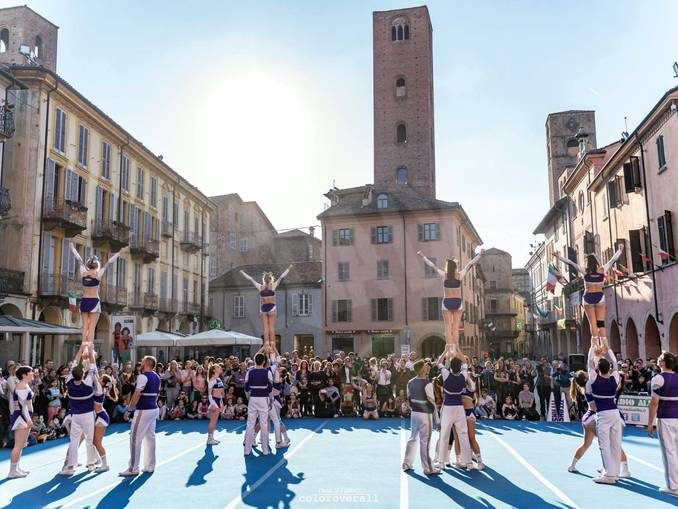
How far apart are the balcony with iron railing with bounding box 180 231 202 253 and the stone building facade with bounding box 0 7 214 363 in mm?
119

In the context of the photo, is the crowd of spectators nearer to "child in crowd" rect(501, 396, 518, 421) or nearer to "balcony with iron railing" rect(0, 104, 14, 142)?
"child in crowd" rect(501, 396, 518, 421)

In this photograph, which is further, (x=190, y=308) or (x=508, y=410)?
(x=190, y=308)

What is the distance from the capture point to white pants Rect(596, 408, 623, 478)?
10094 mm

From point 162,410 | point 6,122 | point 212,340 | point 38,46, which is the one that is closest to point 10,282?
point 6,122

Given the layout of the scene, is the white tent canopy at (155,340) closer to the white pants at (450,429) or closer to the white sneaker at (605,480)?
the white pants at (450,429)

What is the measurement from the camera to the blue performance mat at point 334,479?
364 inches

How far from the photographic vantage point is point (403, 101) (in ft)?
168

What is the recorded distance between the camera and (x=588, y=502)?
29.9 feet

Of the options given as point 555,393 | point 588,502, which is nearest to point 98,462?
point 588,502

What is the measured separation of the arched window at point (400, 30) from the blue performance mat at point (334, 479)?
43.2 m

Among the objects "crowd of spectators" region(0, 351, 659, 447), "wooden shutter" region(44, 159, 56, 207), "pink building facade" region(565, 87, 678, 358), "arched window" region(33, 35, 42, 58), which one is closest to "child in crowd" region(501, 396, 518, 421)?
"crowd of spectators" region(0, 351, 659, 447)

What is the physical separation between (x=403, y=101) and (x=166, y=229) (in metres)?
23.3

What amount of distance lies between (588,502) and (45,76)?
26.4 m

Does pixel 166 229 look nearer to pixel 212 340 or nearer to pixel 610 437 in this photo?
pixel 212 340
